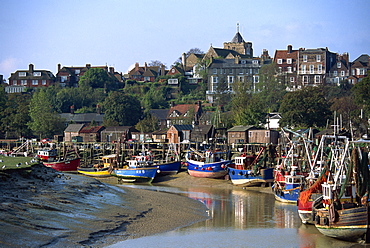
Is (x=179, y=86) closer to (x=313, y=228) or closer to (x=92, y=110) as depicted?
(x=92, y=110)

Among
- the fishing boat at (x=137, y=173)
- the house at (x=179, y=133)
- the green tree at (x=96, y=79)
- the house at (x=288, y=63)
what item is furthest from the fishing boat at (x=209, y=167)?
the green tree at (x=96, y=79)

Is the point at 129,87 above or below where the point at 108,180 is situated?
above

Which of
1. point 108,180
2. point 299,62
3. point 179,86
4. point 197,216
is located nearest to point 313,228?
point 197,216

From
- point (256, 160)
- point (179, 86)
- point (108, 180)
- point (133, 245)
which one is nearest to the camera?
point (133, 245)

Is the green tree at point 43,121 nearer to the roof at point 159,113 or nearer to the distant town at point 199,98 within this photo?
the distant town at point 199,98

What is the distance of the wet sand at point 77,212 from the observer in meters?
26.1

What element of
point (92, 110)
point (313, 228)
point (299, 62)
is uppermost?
point (299, 62)

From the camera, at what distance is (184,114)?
110m

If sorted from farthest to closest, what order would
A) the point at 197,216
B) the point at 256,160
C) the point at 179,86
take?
the point at 179,86
the point at 256,160
the point at 197,216

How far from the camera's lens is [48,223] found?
28062 mm

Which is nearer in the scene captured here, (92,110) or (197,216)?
(197,216)

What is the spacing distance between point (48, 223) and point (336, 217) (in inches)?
578

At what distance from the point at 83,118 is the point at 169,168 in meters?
54.6

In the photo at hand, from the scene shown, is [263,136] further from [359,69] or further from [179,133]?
[359,69]
